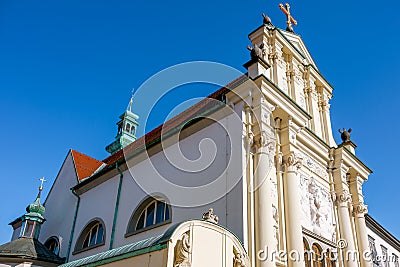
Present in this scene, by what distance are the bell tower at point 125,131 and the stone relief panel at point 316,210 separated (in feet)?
72.3

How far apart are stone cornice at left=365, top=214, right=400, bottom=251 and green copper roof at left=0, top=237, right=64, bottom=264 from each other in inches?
556

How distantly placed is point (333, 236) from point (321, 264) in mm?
1680

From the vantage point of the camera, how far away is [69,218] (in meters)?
18.6

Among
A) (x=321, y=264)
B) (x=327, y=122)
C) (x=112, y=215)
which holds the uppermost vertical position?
(x=327, y=122)

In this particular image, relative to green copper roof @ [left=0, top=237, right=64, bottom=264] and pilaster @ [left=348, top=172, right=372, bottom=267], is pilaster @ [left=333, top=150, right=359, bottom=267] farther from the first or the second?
green copper roof @ [left=0, top=237, right=64, bottom=264]

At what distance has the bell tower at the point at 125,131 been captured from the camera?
34.0 m

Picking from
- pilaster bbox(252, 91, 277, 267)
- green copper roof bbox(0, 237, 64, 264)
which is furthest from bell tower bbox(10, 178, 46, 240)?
pilaster bbox(252, 91, 277, 267)

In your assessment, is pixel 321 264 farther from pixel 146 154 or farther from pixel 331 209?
pixel 146 154

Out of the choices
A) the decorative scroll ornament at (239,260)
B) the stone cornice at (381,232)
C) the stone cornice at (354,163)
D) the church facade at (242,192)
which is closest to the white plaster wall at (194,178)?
the church facade at (242,192)

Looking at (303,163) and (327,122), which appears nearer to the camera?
(303,163)

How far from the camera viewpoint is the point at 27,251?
619 inches

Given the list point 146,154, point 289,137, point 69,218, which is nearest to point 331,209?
point 289,137

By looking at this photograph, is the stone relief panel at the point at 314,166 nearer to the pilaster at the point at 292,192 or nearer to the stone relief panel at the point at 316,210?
the stone relief panel at the point at 316,210

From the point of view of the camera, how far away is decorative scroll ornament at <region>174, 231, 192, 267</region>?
771 cm
